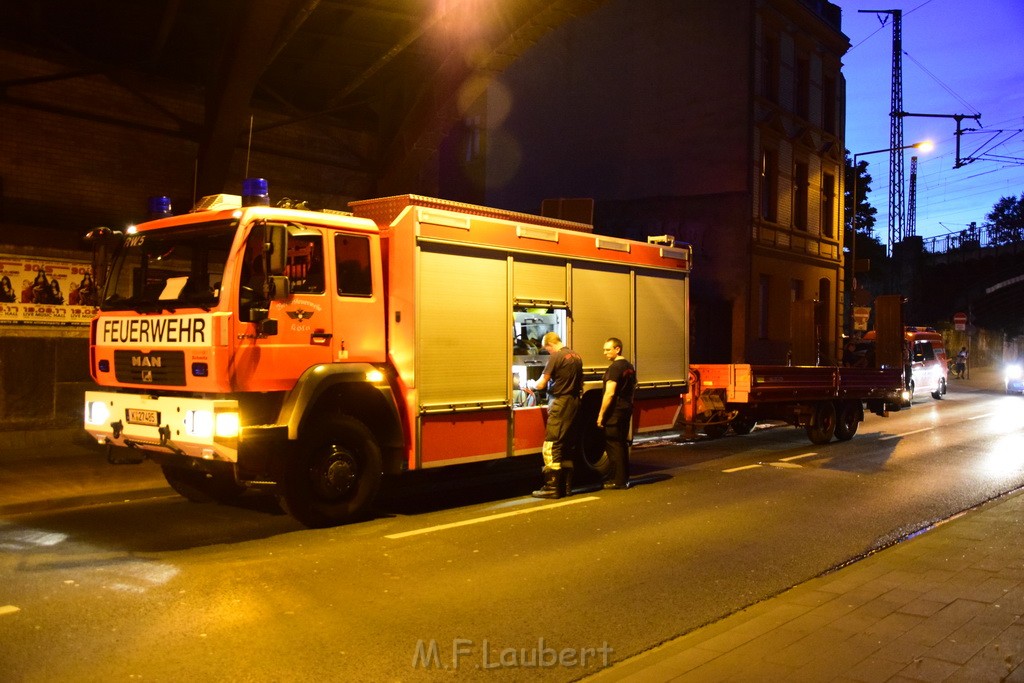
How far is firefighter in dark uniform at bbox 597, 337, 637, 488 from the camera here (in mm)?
10130

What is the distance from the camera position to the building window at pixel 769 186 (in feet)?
89.5

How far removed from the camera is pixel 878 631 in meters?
5.12

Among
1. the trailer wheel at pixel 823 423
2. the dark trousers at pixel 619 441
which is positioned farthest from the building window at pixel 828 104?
the dark trousers at pixel 619 441

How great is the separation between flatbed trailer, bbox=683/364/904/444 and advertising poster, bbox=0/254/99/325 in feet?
30.3

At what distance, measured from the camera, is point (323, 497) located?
26.2ft

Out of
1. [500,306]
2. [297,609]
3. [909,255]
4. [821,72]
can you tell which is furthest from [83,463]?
[909,255]

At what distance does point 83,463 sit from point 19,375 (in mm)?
2108

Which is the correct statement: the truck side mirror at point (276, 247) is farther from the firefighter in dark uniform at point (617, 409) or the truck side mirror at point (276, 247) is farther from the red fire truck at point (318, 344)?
the firefighter in dark uniform at point (617, 409)

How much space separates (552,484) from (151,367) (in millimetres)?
4367

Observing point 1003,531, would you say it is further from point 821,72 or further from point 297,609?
point 821,72

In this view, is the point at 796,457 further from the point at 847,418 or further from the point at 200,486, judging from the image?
the point at 200,486

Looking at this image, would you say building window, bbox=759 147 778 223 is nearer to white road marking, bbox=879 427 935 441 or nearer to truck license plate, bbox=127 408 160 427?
white road marking, bbox=879 427 935 441

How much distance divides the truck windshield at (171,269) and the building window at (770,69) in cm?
2279

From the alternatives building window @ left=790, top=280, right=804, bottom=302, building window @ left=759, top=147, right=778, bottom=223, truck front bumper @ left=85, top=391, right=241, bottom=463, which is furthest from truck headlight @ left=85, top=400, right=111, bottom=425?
building window @ left=790, top=280, right=804, bottom=302
